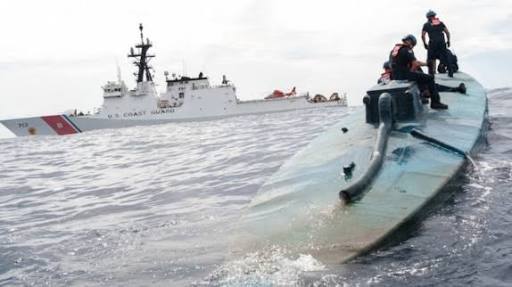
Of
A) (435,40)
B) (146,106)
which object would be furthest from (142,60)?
(435,40)

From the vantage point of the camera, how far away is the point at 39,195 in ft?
41.0

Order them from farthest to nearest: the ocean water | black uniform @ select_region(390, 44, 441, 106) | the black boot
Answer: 1. the black boot
2. black uniform @ select_region(390, 44, 441, 106)
3. the ocean water

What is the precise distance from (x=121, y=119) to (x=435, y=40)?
142ft

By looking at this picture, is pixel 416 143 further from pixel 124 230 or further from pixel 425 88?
pixel 124 230

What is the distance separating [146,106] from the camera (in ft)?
181

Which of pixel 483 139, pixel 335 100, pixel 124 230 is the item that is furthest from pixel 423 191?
pixel 335 100

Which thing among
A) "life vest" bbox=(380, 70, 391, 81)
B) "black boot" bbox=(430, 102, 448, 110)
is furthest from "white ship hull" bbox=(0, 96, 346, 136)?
"black boot" bbox=(430, 102, 448, 110)

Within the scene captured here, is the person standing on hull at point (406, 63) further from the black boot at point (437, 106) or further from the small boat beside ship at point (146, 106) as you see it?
the small boat beside ship at point (146, 106)

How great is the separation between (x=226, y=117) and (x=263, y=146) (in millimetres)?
38416

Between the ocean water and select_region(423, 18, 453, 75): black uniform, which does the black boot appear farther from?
select_region(423, 18, 453, 75): black uniform

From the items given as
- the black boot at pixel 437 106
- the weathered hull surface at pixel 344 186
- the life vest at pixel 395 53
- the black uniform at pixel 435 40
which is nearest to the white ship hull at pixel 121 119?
the black uniform at pixel 435 40

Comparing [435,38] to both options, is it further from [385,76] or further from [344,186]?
[344,186]

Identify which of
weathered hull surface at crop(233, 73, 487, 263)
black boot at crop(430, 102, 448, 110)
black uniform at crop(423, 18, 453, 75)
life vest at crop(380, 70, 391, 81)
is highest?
black uniform at crop(423, 18, 453, 75)

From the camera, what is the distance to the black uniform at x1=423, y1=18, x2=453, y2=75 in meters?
15.9
